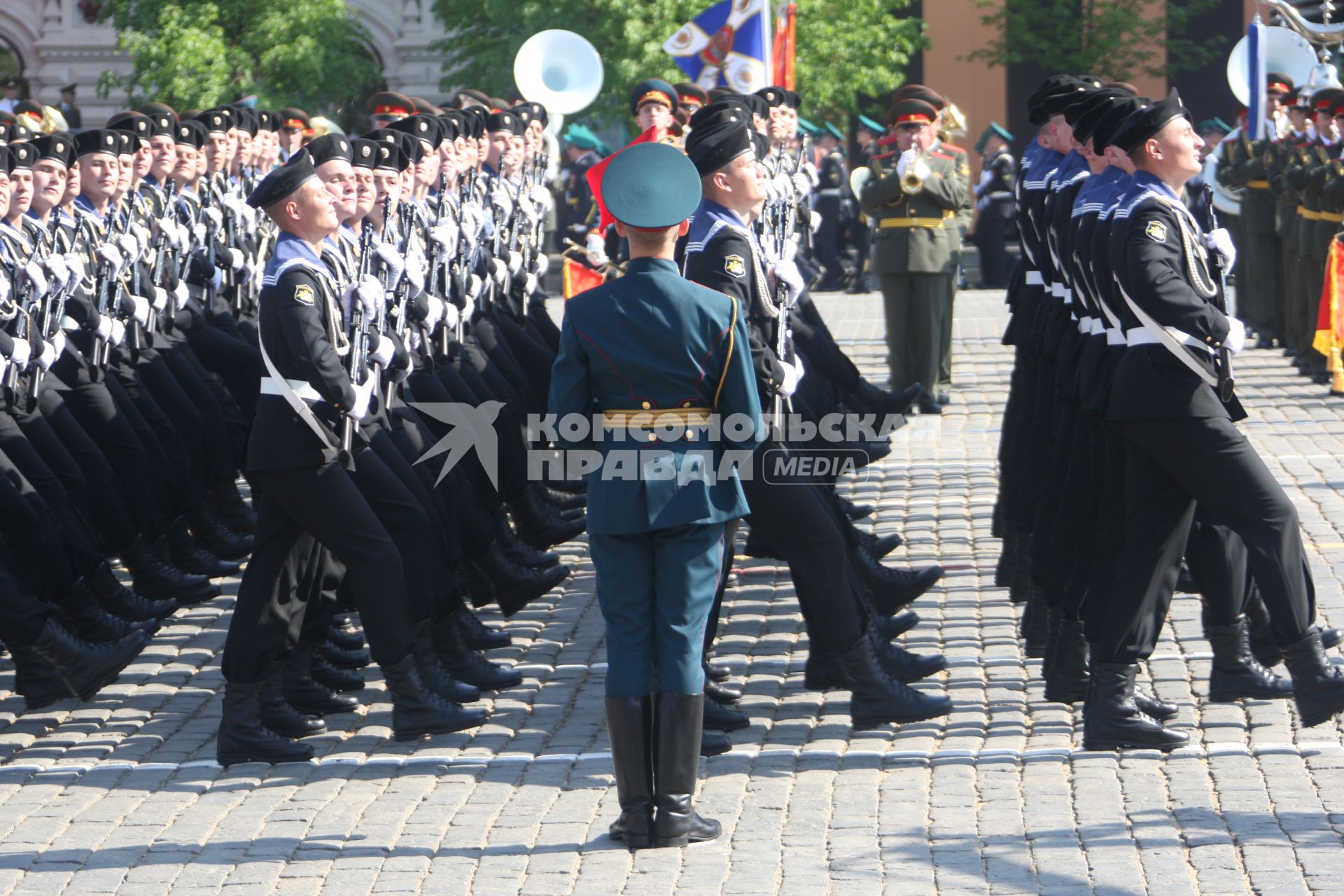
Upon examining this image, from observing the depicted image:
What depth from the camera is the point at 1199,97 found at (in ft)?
102

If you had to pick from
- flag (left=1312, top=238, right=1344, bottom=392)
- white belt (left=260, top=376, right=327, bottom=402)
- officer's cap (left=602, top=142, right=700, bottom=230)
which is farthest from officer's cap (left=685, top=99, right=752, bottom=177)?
flag (left=1312, top=238, right=1344, bottom=392)

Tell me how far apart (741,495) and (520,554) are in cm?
350

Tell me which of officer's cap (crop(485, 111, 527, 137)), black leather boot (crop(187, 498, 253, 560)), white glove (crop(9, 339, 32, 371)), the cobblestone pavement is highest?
officer's cap (crop(485, 111, 527, 137))

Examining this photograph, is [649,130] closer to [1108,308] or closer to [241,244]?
[241,244]

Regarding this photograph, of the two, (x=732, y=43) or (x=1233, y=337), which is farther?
(x=732, y=43)

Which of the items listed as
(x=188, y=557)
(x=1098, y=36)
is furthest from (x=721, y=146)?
(x=1098, y=36)

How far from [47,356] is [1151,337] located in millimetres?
3945

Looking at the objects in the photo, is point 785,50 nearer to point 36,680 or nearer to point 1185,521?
point 36,680

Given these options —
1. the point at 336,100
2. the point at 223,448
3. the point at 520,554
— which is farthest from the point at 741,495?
the point at 336,100

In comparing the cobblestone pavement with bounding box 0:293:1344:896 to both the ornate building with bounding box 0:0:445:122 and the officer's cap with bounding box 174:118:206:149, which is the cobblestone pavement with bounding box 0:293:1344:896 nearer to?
the officer's cap with bounding box 174:118:206:149

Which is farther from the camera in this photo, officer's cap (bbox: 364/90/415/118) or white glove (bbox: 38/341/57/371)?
officer's cap (bbox: 364/90/415/118)

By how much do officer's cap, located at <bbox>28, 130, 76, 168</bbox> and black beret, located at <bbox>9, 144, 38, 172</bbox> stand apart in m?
0.12

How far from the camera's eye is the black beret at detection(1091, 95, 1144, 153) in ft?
21.2

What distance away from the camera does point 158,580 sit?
878 centimetres
